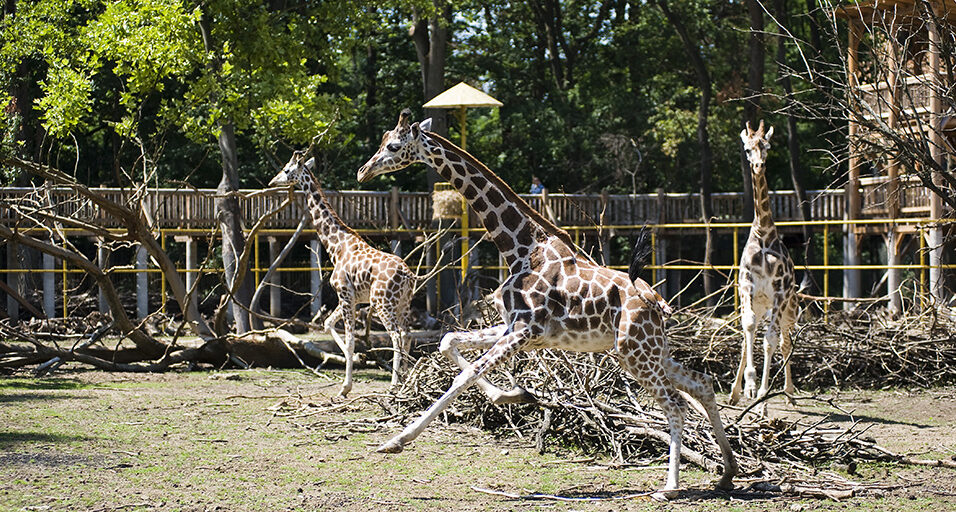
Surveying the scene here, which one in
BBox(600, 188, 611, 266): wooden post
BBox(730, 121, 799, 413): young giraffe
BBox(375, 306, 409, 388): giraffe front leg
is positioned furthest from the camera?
BBox(375, 306, 409, 388): giraffe front leg

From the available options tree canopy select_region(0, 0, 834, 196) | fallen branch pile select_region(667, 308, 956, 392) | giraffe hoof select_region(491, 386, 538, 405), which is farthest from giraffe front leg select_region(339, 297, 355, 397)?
tree canopy select_region(0, 0, 834, 196)

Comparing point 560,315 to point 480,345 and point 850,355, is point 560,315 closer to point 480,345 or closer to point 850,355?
point 480,345

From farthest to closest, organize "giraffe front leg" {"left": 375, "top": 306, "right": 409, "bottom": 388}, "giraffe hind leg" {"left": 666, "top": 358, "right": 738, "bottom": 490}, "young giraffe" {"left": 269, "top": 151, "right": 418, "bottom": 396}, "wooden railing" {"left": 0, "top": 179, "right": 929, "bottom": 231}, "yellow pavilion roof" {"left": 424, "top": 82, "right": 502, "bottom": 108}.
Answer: "wooden railing" {"left": 0, "top": 179, "right": 929, "bottom": 231}
"yellow pavilion roof" {"left": 424, "top": 82, "right": 502, "bottom": 108}
"young giraffe" {"left": 269, "top": 151, "right": 418, "bottom": 396}
"giraffe front leg" {"left": 375, "top": 306, "right": 409, "bottom": 388}
"giraffe hind leg" {"left": 666, "top": 358, "right": 738, "bottom": 490}

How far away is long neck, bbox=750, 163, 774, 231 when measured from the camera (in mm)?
11773

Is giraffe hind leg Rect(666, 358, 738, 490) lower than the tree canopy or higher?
lower

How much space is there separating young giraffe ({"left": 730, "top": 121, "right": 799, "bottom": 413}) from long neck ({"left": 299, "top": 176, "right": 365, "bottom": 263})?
472cm

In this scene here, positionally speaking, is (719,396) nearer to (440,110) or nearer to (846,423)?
(846,423)

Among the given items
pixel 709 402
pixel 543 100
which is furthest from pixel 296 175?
pixel 543 100

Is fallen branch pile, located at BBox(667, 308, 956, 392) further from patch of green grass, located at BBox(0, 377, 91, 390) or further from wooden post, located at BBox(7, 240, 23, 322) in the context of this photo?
wooden post, located at BBox(7, 240, 23, 322)

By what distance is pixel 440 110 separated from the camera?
29719 millimetres

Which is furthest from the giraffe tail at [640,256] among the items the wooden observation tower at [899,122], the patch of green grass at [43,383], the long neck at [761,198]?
the patch of green grass at [43,383]

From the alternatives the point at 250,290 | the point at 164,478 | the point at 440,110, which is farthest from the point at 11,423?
the point at 440,110

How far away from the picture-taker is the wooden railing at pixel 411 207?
24281mm

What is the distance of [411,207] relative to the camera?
2856 centimetres
